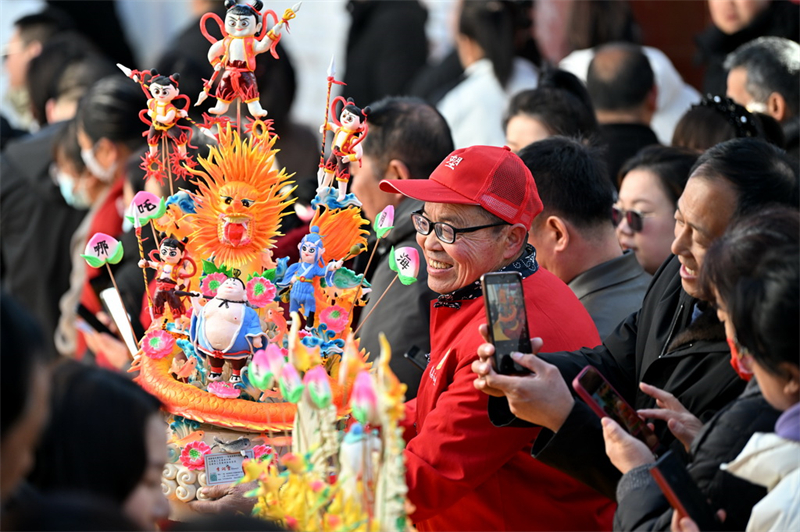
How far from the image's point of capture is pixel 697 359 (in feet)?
7.84

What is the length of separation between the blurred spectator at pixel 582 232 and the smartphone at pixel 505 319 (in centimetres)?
99

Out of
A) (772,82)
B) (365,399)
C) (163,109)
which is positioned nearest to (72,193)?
(163,109)

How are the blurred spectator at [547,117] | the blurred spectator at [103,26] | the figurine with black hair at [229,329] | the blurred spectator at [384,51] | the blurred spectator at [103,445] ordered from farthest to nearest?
the blurred spectator at [103,26] → the blurred spectator at [384,51] → the blurred spectator at [547,117] → the figurine with black hair at [229,329] → the blurred spectator at [103,445]

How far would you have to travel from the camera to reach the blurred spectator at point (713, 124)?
3582 mm

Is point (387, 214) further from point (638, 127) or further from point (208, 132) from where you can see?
point (638, 127)

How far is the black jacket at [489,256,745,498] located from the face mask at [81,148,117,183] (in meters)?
2.85

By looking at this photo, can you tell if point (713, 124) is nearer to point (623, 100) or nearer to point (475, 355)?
point (623, 100)

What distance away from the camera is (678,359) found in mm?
2438

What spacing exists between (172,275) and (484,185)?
2.79ft

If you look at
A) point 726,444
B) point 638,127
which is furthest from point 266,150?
point 638,127

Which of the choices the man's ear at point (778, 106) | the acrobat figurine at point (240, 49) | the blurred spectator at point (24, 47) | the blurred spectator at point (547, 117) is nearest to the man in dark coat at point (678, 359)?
the acrobat figurine at point (240, 49)

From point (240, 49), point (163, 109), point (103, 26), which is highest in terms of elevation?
point (240, 49)

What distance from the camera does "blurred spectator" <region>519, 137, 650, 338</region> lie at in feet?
10.5

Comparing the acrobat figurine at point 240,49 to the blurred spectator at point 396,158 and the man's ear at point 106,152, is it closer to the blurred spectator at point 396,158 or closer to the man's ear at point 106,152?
the blurred spectator at point 396,158
